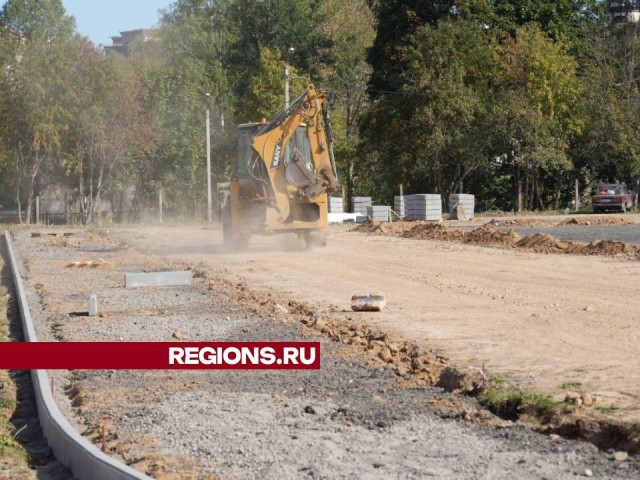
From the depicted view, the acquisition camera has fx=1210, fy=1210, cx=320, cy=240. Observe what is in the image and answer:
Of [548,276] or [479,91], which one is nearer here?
[548,276]

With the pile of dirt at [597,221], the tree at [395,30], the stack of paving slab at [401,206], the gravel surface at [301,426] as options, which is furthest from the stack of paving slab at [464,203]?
the gravel surface at [301,426]

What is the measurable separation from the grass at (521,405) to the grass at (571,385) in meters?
0.48

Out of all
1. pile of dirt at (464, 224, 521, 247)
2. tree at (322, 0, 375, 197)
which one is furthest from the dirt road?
tree at (322, 0, 375, 197)

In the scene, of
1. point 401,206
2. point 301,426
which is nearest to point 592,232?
point 401,206

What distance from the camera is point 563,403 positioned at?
9.54 m

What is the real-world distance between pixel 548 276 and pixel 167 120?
55.2m

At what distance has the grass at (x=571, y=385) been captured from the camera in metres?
10.5

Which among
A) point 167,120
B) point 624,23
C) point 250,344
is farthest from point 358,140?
point 250,344

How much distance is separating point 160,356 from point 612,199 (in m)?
49.9

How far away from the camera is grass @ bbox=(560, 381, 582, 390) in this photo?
34.3 feet

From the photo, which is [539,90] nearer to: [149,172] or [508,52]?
[508,52]

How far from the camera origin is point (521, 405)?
9547 millimetres

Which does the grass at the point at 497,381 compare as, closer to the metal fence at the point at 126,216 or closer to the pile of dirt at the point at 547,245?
the pile of dirt at the point at 547,245

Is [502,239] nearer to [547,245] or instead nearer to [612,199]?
[547,245]
